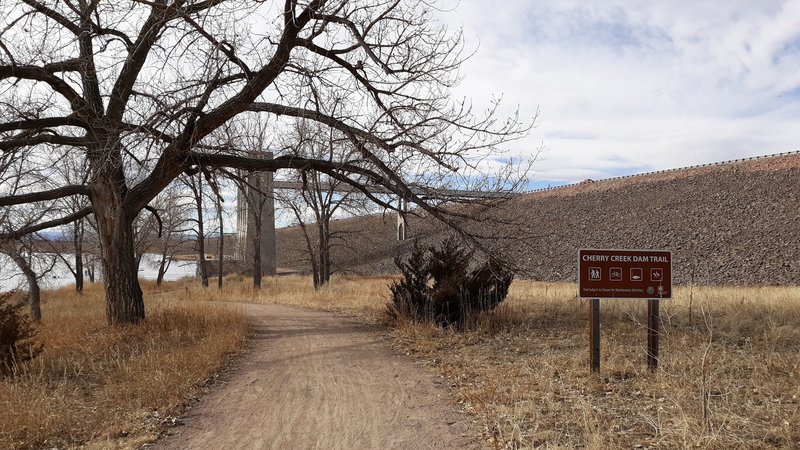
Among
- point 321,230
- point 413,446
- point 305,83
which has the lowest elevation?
point 413,446

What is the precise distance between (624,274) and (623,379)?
1135 mm

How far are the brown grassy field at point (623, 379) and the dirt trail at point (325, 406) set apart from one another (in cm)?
40

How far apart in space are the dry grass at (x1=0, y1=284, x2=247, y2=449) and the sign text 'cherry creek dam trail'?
4.51 meters

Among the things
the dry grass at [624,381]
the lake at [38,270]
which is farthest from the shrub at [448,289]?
the lake at [38,270]

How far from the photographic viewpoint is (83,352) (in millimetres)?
9312

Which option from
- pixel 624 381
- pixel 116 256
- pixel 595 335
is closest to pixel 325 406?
pixel 595 335

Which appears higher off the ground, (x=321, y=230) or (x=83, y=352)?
(x=321, y=230)

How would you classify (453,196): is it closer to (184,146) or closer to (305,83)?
(305,83)

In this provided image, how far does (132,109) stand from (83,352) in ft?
17.5

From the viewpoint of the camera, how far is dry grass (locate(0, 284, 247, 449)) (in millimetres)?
5133

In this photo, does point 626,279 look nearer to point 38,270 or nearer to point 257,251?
point 257,251

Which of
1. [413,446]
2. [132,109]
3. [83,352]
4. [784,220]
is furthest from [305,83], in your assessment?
[784,220]

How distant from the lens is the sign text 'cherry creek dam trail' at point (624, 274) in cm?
643

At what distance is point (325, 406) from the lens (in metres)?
5.94
